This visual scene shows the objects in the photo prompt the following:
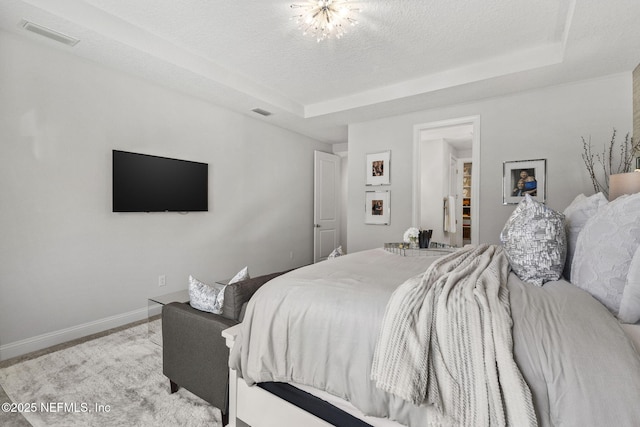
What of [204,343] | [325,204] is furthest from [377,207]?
[204,343]

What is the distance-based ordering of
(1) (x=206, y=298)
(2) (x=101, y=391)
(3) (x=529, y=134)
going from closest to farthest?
Answer: (1) (x=206, y=298) < (2) (x=101, y=391) < (3) (x=529, y=134)

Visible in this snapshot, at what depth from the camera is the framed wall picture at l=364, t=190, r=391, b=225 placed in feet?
14.6

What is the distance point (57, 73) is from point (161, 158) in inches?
42.5

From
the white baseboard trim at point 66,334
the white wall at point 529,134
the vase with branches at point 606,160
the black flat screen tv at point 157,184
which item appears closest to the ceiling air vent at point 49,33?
the black flat screen tv at point 157,184

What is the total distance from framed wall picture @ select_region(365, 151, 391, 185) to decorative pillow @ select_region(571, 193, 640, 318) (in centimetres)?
317

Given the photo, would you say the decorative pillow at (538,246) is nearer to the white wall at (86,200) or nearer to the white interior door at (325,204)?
the white wall at (86,200)

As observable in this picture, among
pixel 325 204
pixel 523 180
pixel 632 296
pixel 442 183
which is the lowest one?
pixel 632 296

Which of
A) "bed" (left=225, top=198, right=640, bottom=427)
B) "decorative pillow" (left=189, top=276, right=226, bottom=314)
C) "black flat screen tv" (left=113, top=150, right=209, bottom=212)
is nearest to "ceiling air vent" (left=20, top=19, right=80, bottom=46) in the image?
"black flat screen tv" (left=113, top=150, right=209, bottom=212)

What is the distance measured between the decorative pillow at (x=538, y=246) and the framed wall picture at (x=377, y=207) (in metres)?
2.97

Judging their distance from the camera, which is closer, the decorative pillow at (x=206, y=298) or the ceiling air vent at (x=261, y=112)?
the decorative pillow at (x=206, y=298)

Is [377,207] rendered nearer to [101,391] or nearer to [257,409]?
[257,409]

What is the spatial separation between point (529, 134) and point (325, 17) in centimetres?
267

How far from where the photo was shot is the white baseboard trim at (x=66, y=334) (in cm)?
244

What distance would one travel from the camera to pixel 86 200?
2.84 m
